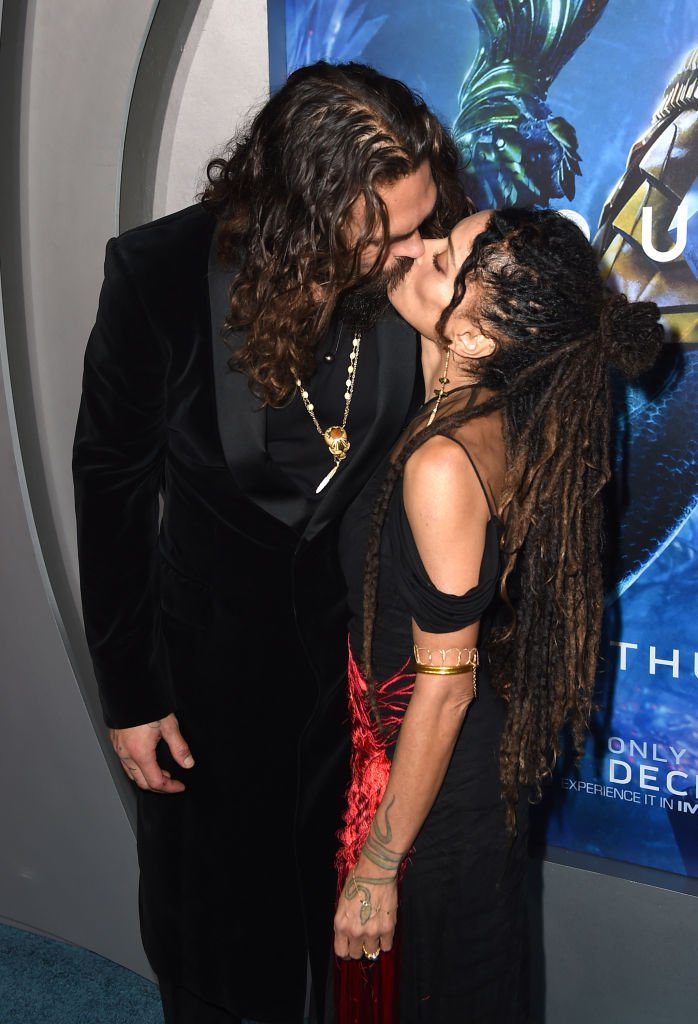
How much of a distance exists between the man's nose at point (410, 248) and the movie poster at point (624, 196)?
19.6 inches

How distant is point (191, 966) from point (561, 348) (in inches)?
48.3

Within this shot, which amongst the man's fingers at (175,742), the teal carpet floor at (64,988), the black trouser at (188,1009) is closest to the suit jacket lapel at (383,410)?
the man's fingers at (175,742)

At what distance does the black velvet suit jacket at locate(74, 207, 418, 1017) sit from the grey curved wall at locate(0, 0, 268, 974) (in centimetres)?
62

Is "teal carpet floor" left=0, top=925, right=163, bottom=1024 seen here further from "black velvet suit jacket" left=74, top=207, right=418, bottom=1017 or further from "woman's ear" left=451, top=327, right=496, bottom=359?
"woman's ear" left=451, top=327, right=496, bottom=359

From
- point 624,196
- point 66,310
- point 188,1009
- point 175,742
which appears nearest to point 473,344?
point 624,196

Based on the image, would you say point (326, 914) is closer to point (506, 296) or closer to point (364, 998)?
point (364, 998)

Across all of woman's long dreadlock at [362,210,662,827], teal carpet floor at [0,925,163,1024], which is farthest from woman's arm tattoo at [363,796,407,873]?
teal carpet floor at [0,925,163,1024]

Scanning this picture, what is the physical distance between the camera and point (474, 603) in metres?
1.21

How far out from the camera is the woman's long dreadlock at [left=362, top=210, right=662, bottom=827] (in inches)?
47.9

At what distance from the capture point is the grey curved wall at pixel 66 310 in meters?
1.97

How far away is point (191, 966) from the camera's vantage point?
1734mm

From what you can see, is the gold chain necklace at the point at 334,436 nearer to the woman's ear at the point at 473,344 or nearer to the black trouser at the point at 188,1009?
the woman's ear at the point at 473,344

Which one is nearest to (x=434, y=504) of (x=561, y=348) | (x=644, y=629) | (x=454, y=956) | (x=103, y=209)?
(x=561, y=348)

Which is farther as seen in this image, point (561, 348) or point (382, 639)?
point (382, 639)
